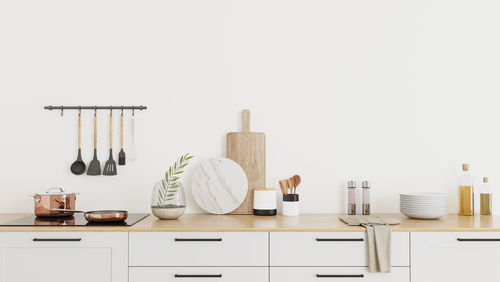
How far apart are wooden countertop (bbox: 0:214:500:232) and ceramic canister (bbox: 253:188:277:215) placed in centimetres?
6

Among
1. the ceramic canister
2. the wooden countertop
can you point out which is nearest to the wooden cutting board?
the ceramic canister

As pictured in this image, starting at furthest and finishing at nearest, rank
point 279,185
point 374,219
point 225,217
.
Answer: point 279,185 → point 225,217 → point 374,219

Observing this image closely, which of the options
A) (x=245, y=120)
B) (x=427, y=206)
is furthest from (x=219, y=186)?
(x=427, y=206)

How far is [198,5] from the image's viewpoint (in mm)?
2871

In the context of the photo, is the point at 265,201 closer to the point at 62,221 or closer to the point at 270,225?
the point at 270,225

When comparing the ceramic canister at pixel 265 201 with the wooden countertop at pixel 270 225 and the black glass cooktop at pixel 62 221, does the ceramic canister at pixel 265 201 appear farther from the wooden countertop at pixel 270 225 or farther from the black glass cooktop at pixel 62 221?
the black glass cooktop at pixel 62 221

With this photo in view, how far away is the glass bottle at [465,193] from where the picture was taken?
2.69 metres

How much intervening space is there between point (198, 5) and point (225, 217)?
1.36 meters

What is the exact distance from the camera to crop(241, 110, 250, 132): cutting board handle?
2.80 m
